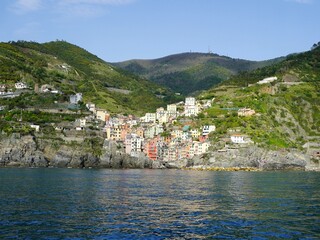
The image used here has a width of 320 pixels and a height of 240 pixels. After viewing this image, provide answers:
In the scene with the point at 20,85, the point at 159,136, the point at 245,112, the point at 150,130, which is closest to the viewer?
the point at 245,112

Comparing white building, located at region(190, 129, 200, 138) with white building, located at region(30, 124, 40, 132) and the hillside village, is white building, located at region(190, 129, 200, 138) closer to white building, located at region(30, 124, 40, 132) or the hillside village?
the hillside village

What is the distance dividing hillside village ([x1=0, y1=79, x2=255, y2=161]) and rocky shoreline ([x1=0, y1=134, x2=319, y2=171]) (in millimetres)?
4870

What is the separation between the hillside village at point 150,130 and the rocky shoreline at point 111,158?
4870 mm

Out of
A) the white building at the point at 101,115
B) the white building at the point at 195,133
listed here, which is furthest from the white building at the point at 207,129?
the white building at the point at 101,115

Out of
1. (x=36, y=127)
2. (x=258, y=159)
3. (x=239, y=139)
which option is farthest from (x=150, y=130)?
(x=258, y=159)

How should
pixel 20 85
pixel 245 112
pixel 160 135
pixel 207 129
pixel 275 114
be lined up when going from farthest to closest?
pixel 20 85
pixel 160 135
pixel 245 112
pixel 275 114
pixel 207 129

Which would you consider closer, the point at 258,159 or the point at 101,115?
the point at 258,159

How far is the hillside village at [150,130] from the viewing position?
152 metres

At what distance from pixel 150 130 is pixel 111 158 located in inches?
1731

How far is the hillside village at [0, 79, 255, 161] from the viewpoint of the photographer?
498 feet

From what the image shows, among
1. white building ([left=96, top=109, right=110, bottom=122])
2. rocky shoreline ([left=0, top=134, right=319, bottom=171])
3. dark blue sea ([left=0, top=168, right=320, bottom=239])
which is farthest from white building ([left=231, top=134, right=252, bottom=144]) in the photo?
dark blue sea ([left=0, top=168, right=320, bottom=239])

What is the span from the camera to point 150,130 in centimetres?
18188

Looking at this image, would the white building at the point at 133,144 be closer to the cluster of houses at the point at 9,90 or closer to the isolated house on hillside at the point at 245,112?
the isolated house on hillside at the point at 245,112

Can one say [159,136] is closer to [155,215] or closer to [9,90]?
[9,90]
